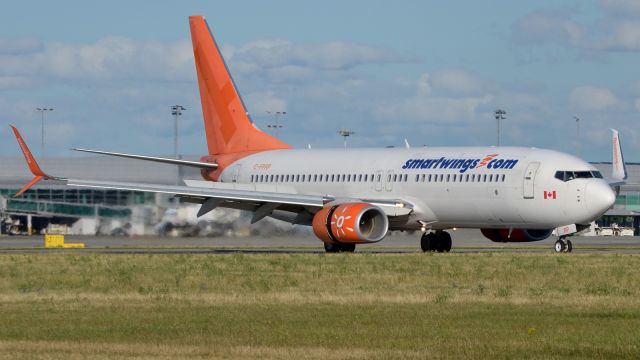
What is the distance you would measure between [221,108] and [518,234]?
1494 centimetres

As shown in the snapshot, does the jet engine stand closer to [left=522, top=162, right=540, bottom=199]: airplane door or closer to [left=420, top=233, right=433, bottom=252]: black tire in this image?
[left=420, top=233, right=433, bottom=252]: black tire

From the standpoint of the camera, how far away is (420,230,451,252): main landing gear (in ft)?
156

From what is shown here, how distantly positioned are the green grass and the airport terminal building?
83.6 ft

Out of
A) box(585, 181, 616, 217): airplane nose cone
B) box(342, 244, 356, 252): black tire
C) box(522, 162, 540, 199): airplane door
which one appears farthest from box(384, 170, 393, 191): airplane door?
box(585, 181, 616, 217): airplane nose cone

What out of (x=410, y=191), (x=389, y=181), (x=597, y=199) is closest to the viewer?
(x=597, y=199)

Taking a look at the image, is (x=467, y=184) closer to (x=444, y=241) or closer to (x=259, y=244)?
(x=444, y=241)

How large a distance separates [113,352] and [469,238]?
50.3 m

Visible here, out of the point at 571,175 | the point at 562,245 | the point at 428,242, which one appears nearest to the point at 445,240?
the point at 428,242

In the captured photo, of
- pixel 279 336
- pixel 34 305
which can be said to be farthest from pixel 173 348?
pixel 34 305

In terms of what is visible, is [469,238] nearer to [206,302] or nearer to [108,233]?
[108,233]

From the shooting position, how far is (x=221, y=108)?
182 feet

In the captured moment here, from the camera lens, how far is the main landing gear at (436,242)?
156ft

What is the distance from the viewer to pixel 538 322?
20750 millimetres

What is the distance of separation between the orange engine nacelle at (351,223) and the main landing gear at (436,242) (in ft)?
11.1
